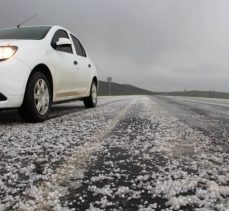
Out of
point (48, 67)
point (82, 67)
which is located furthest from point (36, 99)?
point (82, 67)

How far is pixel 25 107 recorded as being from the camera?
19.9 ft

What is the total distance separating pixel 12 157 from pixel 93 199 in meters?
1.37

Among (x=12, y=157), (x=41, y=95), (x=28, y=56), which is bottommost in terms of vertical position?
(x=12, y=157)

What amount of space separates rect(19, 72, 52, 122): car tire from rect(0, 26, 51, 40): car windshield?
2.78ft

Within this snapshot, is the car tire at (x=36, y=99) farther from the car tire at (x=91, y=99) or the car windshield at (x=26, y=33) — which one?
the car tire at (x=91, y=99)

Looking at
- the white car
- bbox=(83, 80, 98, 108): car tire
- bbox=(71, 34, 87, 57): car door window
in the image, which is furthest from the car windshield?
bbox=(83, 80, 98, 108): car tire

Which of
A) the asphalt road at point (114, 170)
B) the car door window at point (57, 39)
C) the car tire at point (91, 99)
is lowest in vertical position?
the asphalt road at point (114, 170)

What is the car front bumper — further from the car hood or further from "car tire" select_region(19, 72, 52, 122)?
the car hood

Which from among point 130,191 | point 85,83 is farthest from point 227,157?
point 85,83

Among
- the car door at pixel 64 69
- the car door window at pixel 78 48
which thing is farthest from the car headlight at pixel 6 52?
Answer: the car door window at pixel 78 48

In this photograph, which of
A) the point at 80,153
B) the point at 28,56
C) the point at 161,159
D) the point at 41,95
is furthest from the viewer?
the point at 41,95

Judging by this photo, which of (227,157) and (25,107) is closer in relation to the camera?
(227,157)

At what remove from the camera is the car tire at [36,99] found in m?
6.04

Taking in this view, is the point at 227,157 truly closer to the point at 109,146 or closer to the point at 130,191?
the point at 109,146
